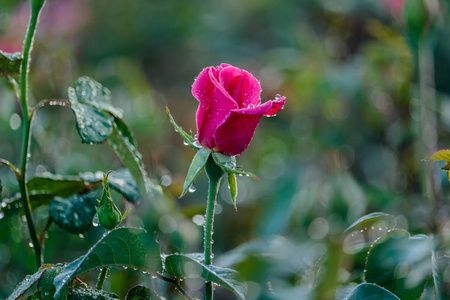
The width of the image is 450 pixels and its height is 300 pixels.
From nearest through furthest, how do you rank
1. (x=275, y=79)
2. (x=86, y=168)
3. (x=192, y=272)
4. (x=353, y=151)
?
(x=192, y=272) < (x=86, y=168) < (x=353, y=151) < (x=275, y=79)

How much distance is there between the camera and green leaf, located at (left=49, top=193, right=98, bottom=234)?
58 cm

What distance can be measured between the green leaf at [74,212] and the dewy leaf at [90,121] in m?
0.09

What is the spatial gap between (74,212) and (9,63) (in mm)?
159

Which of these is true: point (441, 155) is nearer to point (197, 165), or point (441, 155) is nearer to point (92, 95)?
point (197, 165)

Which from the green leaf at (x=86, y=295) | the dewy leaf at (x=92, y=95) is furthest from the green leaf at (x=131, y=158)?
the green leaf at (x=86, y=295)

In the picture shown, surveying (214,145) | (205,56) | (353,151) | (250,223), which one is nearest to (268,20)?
(205,56)

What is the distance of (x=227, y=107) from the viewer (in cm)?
49

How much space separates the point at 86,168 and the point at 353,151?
77 cm

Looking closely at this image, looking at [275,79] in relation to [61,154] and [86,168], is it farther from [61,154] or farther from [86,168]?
[86,168]

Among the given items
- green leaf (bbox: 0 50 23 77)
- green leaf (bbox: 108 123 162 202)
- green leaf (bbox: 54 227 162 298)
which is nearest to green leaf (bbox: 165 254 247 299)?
green leaf (bbox: 54 227 162 298)

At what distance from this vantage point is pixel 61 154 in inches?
51.6

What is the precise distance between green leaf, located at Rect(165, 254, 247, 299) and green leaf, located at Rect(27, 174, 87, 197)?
0.67ft

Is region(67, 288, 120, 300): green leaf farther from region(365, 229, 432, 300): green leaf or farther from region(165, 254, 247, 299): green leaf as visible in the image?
region(365, 229, 432, 300): green leaf

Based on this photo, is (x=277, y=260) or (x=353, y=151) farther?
(x=353, y=151)
